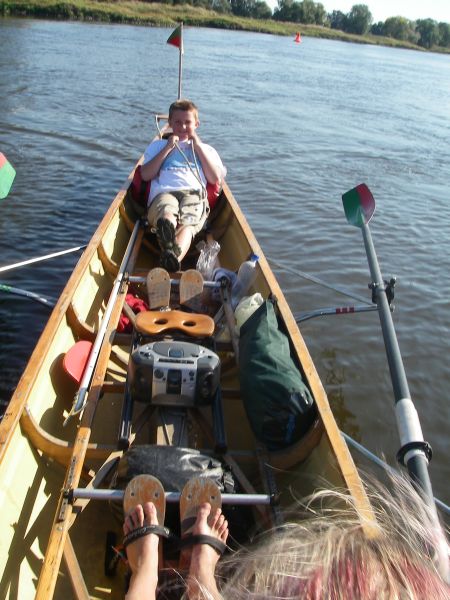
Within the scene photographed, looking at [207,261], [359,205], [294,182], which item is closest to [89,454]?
[207,261]

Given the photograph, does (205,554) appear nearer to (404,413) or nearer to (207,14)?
(404,413)

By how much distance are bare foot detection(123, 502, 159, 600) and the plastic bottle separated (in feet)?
6.98

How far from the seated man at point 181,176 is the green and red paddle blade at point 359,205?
1362mm

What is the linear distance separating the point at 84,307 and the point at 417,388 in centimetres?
298

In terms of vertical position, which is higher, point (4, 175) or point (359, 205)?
point (4, 175)

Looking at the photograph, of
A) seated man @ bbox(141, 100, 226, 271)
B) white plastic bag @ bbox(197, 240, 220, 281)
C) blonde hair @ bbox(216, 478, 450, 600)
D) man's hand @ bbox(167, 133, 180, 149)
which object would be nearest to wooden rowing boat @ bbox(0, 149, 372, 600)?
blonde hair @ bbox(216, 478, 450, 600)

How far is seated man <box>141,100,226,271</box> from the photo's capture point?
484 centimetres

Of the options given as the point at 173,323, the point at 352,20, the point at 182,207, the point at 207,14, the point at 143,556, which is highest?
the point at 352,20

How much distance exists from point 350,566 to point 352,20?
87009 millimetres

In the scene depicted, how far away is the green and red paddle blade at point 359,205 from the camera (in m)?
4.80

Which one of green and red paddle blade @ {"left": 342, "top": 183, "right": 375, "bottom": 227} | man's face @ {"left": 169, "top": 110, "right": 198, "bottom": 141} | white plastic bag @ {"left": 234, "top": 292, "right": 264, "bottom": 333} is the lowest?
white plastic bag @ {"left": 234, "top": 292, "right": 264, "bottom": 333}

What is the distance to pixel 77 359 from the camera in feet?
10.5

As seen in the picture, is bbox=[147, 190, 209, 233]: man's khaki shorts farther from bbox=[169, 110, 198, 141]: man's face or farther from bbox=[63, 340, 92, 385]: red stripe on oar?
bbox=[63, 340, 92, 385]: red stripe on oar

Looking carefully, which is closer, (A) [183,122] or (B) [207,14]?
(A) [183,122]
